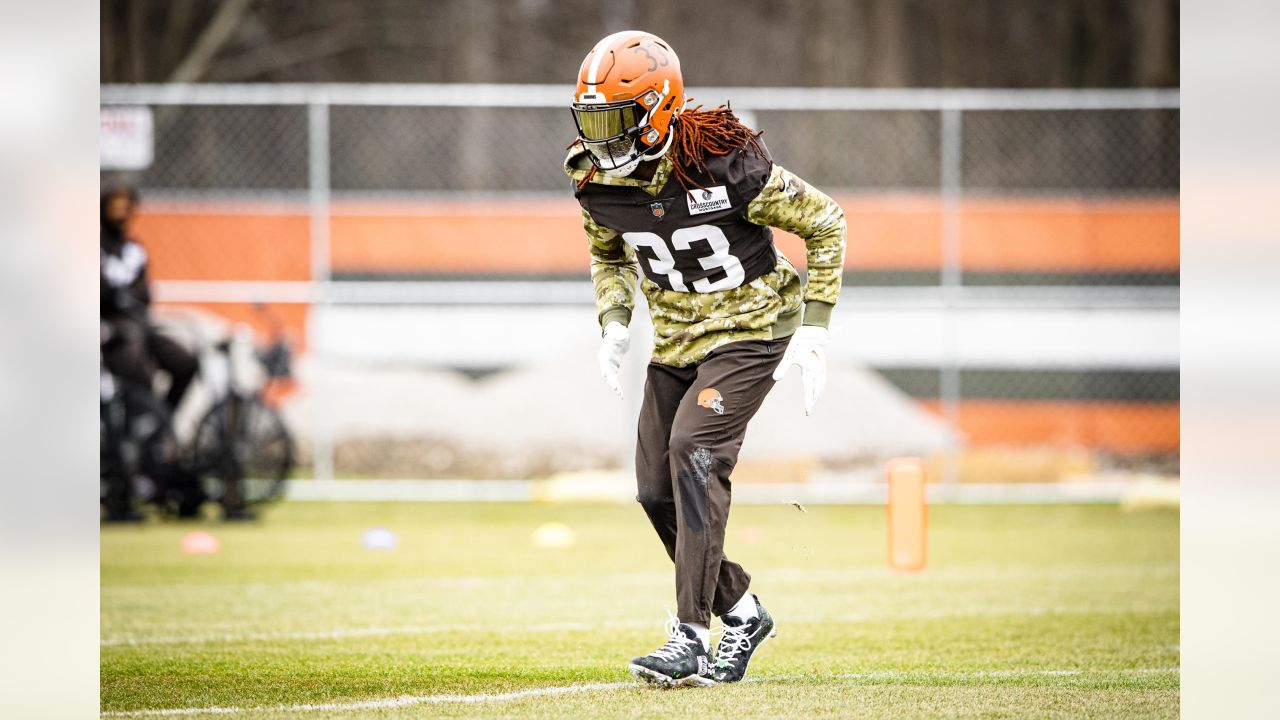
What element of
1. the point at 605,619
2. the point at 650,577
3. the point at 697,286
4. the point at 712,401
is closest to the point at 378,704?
the point at 712,401

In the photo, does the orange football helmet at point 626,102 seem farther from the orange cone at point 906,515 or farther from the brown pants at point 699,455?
the orange cone at point 906,515

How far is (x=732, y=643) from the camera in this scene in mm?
4953

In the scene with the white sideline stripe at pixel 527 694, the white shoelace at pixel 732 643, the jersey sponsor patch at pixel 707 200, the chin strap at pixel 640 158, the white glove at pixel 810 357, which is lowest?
the white sideline stripe at pixel 527 694

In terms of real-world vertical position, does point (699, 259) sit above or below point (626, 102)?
below

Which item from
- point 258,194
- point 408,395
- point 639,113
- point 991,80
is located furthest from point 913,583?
point 991,80

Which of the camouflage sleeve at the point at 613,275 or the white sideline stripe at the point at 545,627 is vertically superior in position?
the camouflage sleeve at the point at 613,275

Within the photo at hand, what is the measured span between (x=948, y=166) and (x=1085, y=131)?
673cm

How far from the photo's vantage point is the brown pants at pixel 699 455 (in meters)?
4.70

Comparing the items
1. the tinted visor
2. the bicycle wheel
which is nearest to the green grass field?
the bicycle wheel

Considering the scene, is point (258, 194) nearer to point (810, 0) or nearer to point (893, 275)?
point (893, 275)

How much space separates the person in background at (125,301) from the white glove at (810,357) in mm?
6510

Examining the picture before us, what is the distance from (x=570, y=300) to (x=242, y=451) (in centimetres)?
322

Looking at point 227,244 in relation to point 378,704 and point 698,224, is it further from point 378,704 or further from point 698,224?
point 378,704

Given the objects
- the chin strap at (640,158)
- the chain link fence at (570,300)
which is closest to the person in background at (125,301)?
the chain link fence at (570,300)
